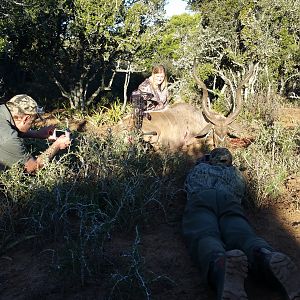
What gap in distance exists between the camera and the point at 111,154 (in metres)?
5.12

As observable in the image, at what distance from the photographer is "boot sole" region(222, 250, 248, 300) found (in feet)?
8.54

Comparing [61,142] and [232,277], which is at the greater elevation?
[61,142]

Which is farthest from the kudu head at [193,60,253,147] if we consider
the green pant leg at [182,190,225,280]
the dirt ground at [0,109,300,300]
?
the green pant leg at [182,190,225,280]

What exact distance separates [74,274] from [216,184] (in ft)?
5.25

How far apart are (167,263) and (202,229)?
1.21 feet

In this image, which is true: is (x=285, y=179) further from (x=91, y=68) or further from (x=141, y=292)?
(x=91, y=68)

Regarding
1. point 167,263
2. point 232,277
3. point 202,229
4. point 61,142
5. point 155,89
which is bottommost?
point 167,263

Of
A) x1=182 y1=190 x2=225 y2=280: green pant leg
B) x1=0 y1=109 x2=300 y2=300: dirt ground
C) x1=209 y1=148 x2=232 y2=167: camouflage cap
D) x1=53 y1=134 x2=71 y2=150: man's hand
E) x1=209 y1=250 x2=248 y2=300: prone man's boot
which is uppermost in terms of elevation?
x1=209 y1=148 x2=232 y2=167: camouflage cap

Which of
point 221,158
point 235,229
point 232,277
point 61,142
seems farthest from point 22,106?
point 232,277

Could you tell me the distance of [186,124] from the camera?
680cm

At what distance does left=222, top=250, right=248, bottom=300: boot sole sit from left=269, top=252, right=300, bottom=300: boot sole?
0.20 metres

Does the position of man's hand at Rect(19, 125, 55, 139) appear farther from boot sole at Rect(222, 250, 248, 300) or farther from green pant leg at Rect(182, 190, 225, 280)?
boot sole at Rect(222, 250, 248, 300)

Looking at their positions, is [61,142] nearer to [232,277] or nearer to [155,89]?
[155,89]

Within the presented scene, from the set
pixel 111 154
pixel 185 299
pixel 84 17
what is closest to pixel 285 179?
pixel 111 154
